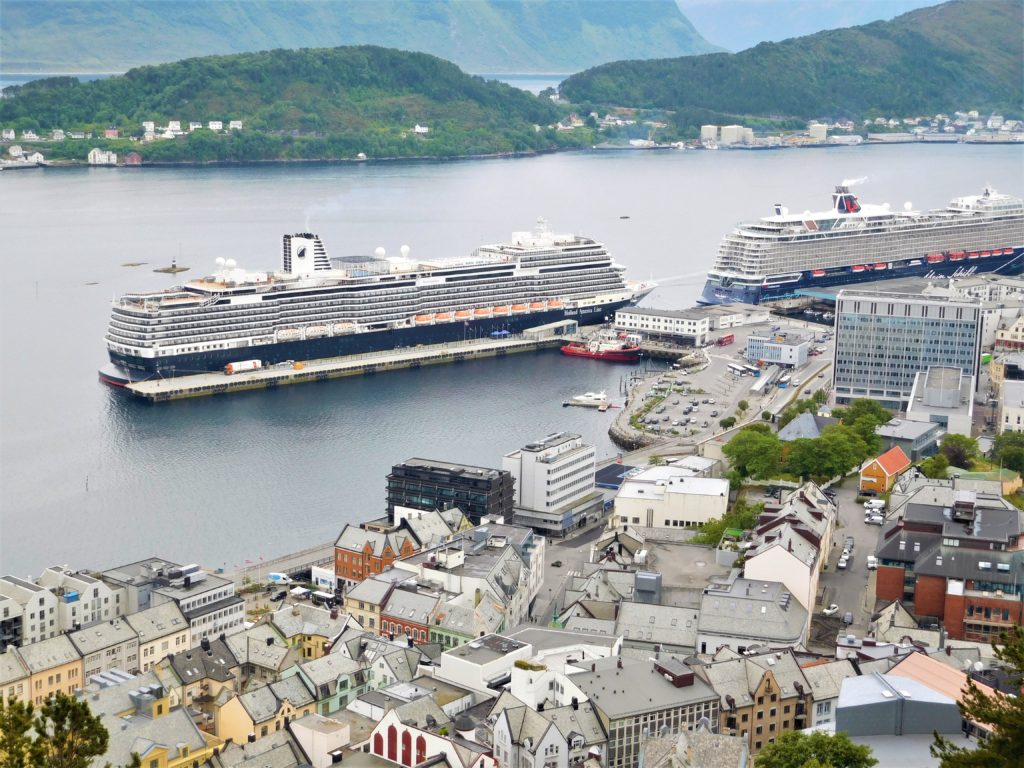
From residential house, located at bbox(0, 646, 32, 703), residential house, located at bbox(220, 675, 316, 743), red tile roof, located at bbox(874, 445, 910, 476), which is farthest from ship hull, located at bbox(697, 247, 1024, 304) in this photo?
residential house, located at bbox(0, 646, 32, 703)

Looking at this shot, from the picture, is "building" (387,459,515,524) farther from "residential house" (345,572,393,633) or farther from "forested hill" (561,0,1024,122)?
"forested hill" (561,0,1024,122)

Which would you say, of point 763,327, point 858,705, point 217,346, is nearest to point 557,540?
point 858,705

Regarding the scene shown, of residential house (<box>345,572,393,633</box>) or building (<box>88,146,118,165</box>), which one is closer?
residential house (<box>345,572,393,633</box>)

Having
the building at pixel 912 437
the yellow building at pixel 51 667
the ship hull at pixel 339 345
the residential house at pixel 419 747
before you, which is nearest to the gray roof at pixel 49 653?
the yellow building at pixel 51 667

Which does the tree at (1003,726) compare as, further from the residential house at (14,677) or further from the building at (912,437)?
the building at (912,437)

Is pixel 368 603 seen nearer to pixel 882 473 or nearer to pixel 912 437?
pixel 882 473

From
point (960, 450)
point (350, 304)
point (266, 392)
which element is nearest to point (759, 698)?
point (960, 450)
